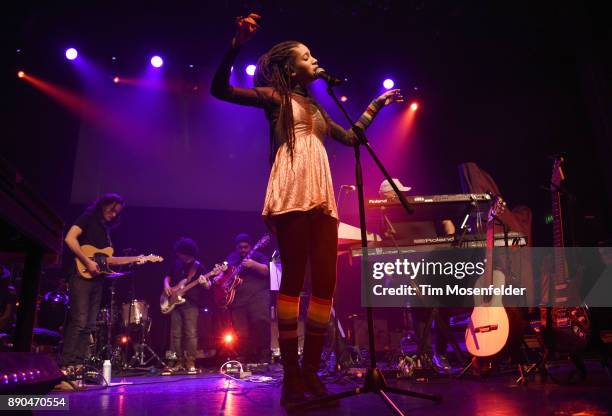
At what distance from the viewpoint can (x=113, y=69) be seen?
7.47m

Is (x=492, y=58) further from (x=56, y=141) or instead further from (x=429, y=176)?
(x=56, y=141)

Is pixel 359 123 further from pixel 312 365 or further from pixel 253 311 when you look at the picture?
pixel 253 311

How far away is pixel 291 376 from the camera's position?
89.0 inches

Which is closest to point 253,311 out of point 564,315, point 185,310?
point 185,310

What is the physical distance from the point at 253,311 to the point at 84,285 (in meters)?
2.61

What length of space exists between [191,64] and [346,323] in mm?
4999

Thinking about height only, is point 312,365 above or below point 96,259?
below

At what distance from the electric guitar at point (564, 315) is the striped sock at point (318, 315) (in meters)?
2.08

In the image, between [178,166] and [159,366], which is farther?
[178,166]

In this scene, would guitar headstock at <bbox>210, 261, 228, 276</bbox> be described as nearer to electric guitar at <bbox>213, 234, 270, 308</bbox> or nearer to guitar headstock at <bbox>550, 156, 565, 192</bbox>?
electric guitar at <bbox>213, 234, 270, 308</bbox>

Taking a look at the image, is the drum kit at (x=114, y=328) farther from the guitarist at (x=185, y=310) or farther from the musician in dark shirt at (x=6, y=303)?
the musician in dark shirt at (x=6, y=303)

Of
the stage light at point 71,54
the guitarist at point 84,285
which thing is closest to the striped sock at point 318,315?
the guitarist at point 84,285

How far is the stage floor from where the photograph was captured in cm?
209

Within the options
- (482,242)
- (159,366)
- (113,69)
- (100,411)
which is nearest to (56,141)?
(113,69)
